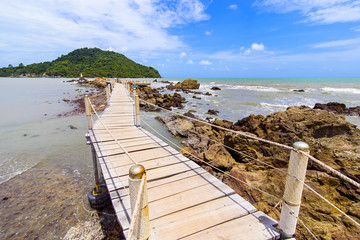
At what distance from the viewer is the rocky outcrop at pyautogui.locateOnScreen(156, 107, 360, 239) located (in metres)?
3.26

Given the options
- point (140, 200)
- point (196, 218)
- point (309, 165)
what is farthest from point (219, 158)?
point (140, 200)

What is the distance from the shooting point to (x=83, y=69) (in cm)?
10338

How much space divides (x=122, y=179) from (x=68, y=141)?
24.5ft

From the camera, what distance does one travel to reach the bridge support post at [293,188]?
1.84m

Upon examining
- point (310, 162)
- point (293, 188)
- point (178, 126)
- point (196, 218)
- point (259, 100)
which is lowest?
point (178, 126)

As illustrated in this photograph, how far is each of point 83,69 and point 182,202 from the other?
118 meters

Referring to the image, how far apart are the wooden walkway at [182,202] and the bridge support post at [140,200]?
2.33ft

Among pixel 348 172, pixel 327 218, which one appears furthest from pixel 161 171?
pixel 348 172

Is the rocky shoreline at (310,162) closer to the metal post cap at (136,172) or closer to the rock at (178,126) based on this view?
the rock at (178,126)

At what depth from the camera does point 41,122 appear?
509 inches

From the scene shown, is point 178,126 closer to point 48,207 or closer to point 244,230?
point 48,207

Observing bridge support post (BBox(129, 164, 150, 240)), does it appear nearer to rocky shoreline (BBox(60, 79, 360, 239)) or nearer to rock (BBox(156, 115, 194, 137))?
rocky shoreline (BBox(60, 79, 360, 239))

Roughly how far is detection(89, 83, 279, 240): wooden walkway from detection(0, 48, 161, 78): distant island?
99.3 m

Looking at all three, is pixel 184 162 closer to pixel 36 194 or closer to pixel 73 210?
pixel 73 210
